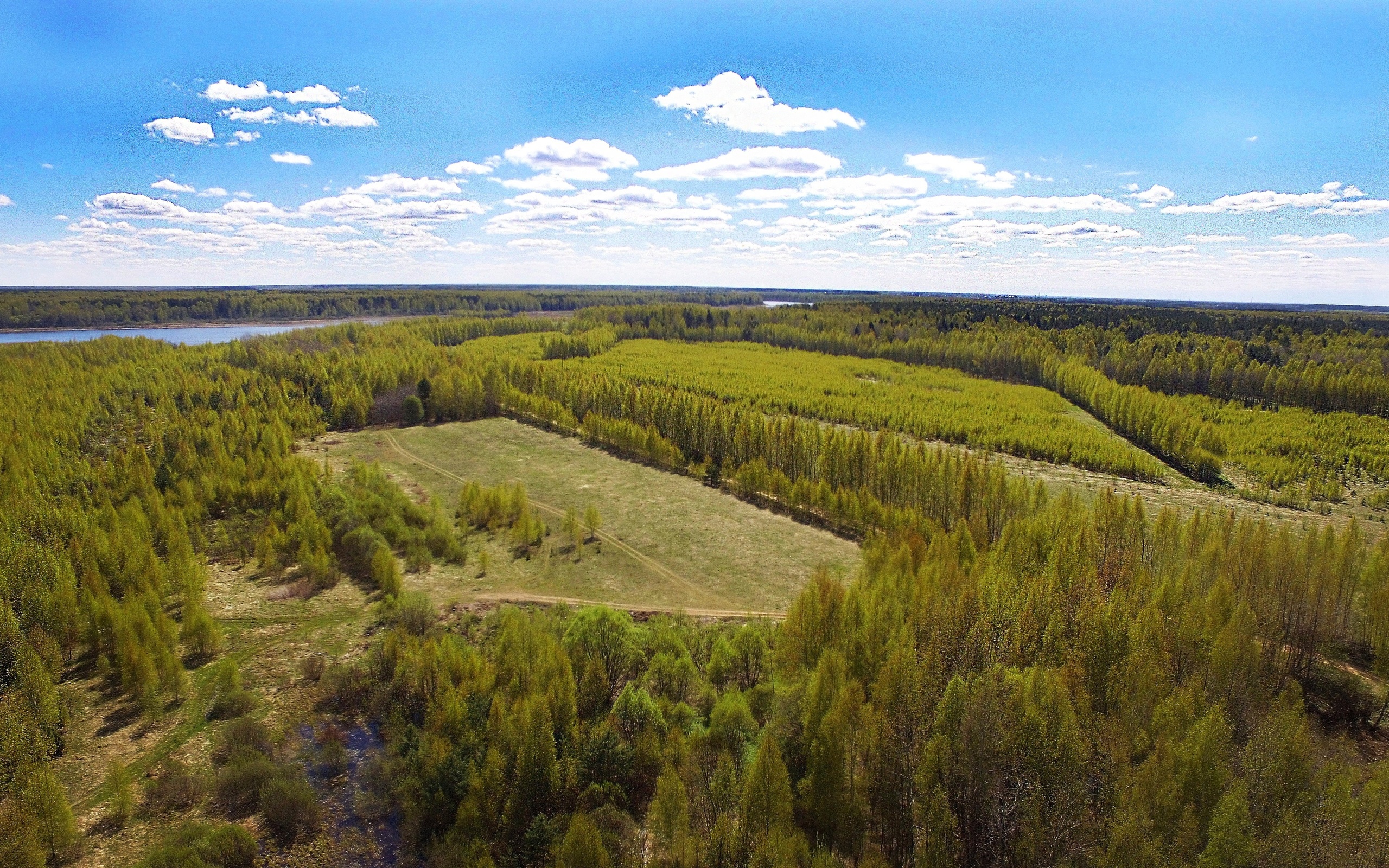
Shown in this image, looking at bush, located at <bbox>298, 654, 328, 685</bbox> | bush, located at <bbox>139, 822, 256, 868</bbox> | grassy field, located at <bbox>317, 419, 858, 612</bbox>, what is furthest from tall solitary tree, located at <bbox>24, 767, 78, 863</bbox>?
grassy field, located at <bbox>317, 419, 858, 612</bbox>

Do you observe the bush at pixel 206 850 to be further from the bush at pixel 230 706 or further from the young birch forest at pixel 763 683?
the bush at pixel 230 706

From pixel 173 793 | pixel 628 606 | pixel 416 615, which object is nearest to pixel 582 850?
pixel 173 793

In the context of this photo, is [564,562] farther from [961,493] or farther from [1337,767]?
[1337,767]

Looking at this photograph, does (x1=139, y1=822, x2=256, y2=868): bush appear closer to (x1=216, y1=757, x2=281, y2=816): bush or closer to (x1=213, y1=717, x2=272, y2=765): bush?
(x1=216, y1=757, x2=281, y2=816): bush

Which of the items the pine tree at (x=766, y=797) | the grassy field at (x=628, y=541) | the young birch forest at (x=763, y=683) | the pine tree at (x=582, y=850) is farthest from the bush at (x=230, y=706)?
the pine tree at (x=766, y=797)

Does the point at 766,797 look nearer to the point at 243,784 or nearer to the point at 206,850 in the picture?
the point at 206,850

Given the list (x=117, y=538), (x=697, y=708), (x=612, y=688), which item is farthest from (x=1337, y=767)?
(x=117, y=538)
